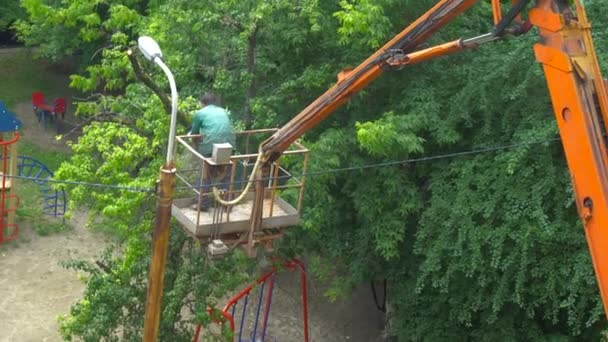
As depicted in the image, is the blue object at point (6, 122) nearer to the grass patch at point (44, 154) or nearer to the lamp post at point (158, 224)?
the grass patch at point (44, 154)

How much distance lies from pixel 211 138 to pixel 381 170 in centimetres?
396

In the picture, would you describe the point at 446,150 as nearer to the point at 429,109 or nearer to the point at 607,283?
the point at 429,109

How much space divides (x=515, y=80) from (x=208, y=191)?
5670mm

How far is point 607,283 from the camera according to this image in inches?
311

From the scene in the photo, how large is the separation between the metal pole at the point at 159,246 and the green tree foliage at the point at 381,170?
106 inches

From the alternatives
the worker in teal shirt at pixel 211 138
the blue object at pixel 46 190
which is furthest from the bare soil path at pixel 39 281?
the worker in teal shirt at pixel 211 138

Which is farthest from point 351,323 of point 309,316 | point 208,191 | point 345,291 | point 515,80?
point 208,191

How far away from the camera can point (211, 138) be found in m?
11.0

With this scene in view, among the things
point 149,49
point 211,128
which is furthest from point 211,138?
point 149,49

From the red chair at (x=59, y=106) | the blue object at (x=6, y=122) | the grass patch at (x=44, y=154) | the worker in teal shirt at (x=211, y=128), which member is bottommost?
the worker in teal shirt at (x=211, y=128)

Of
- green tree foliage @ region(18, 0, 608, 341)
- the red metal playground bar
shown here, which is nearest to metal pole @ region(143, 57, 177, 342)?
green tree foliage @ region(18, 0, 608, 341)

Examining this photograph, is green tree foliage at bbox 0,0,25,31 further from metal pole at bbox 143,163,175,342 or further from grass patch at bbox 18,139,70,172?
metal pole at bbox 143,163,175,342

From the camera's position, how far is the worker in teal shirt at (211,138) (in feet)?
35.6

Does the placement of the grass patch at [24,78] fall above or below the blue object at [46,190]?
above
